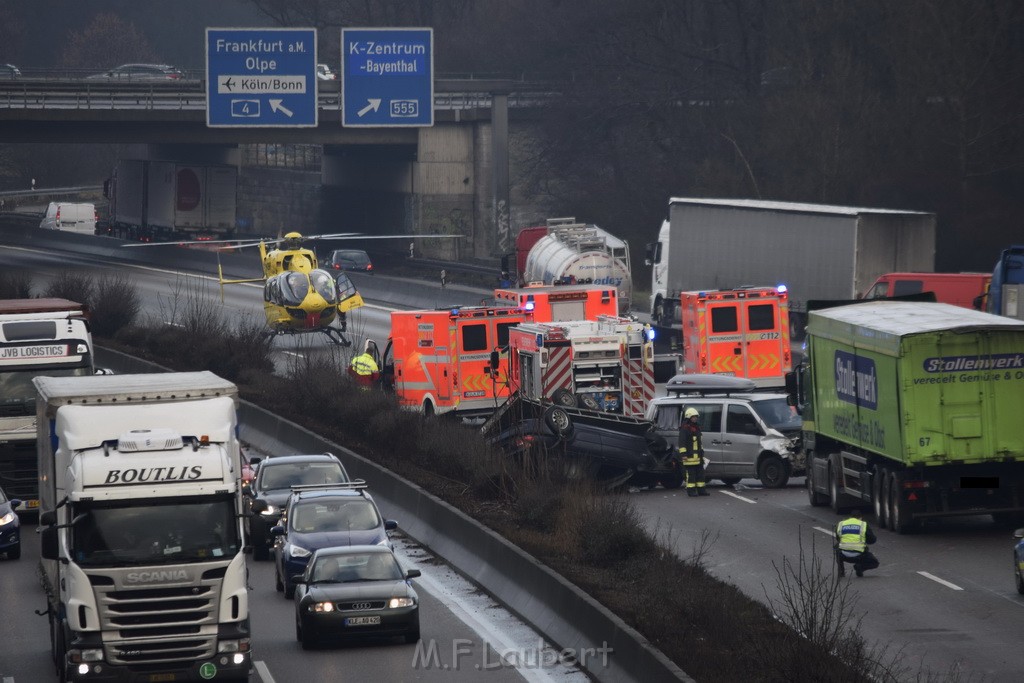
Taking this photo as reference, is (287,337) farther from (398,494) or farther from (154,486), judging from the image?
(154,486)

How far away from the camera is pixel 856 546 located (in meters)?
19.0

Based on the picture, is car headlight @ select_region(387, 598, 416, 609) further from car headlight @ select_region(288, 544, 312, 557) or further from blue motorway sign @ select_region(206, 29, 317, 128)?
blue motorway sign @ select_region(206, 29, 317, 128)

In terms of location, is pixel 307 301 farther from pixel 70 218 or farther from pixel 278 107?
pixel 70 218

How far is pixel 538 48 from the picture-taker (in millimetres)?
81875

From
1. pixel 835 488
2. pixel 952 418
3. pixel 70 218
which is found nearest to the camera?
pixel 952 418

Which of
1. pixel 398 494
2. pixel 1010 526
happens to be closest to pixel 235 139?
pixel 398 494

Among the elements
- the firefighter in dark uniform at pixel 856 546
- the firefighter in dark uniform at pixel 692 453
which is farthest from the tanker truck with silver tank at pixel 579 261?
the firefighter in dark uniform at pixel 856 546

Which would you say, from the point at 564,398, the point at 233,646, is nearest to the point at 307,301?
the point at 564,398

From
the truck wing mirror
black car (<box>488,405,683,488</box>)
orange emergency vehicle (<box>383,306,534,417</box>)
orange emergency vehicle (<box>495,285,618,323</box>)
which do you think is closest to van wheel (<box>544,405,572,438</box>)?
black car (<box>488,405,683,488</box>)

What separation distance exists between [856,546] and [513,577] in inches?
168

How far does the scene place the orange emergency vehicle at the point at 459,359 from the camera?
34.2 metres

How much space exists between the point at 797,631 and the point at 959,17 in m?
49.0

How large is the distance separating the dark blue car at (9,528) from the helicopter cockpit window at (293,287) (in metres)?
23.2

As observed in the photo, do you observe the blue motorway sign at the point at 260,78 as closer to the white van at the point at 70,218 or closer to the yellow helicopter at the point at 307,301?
the yellow helicopter at the point at 307,301
